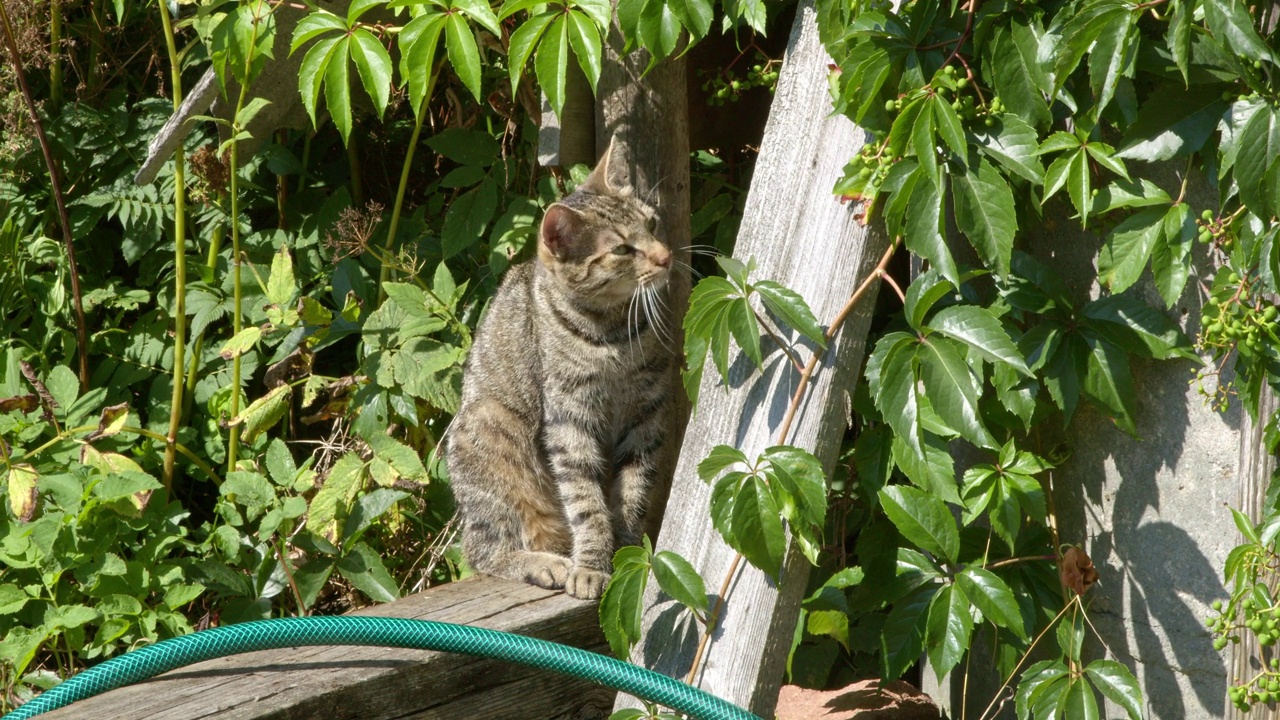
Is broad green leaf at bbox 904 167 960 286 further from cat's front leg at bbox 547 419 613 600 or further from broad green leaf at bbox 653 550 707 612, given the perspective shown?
cat's front leg at bbox 547 419 613 600

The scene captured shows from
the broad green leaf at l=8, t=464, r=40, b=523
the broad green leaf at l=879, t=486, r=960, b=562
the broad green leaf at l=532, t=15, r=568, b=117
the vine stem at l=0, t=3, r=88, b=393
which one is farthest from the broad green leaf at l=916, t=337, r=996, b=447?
the vine stem at l=0, t=3, r=88, b=393

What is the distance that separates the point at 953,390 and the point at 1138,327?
17.8 inches

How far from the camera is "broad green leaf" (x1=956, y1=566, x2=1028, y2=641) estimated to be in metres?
2.12

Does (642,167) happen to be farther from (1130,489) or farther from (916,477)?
(1130,489)

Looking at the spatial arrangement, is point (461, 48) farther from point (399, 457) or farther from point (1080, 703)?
point (1080, 703)

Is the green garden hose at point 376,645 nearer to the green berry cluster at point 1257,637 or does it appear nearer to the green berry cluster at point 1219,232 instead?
the green berry cluster at point 1257,637

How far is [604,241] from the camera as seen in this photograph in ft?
10.1

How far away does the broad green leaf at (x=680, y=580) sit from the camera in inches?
86.8

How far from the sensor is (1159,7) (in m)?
1.82

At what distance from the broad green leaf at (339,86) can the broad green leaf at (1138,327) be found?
5.17 feet

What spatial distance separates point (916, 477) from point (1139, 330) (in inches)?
20.0

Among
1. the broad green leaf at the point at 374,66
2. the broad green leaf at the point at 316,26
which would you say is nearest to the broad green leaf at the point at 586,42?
the broad green leaf at the point at 374,66

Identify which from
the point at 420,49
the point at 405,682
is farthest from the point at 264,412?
the point at 420,49

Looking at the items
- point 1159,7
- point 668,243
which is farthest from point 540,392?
point 1159,7
